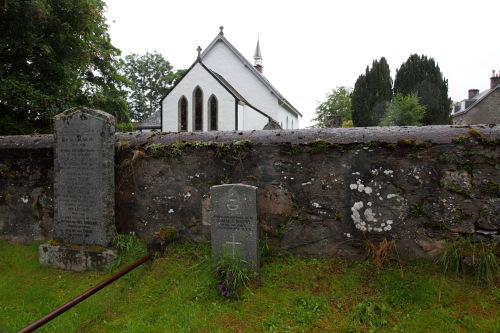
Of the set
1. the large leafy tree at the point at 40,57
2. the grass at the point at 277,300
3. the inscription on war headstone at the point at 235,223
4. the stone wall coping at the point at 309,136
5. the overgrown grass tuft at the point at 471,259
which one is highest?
the large leafy tree at the point at 40,57

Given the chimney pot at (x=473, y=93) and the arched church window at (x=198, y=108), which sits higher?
the chimney pot at (x=473, y=93)

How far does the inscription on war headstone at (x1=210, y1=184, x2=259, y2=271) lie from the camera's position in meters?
3.36

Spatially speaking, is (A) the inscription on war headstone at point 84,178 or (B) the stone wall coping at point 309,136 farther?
(A) the inscription on war headstone at point 84,178

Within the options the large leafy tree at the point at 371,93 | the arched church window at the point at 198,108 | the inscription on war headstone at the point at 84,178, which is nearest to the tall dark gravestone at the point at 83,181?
the inscription on war headstone at the point at 84,178

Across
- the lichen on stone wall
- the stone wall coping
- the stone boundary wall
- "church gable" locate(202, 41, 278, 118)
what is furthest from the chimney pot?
the lichen on stone wall

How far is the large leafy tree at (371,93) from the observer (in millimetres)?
26484

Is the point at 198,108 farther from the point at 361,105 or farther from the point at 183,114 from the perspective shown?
the point at 361,105

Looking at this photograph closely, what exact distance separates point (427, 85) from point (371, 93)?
449 cm

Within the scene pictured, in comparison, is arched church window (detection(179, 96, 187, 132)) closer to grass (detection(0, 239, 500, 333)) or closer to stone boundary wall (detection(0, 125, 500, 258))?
stone boundary wall (detection(0, 125, 500, 258))

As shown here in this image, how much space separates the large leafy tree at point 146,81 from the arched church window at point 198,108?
2462 centimetres

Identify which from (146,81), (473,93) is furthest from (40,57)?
(473,93)

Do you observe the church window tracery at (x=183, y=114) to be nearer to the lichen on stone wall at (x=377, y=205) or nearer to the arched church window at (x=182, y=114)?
the arched church window at (x=182, y=114)

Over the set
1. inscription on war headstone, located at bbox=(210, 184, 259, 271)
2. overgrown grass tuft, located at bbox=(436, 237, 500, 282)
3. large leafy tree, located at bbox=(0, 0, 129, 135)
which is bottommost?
overgrown grass tuft, located at bbox=(436, 237, 500, 282)

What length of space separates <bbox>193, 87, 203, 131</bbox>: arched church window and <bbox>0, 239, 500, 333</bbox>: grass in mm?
15676
